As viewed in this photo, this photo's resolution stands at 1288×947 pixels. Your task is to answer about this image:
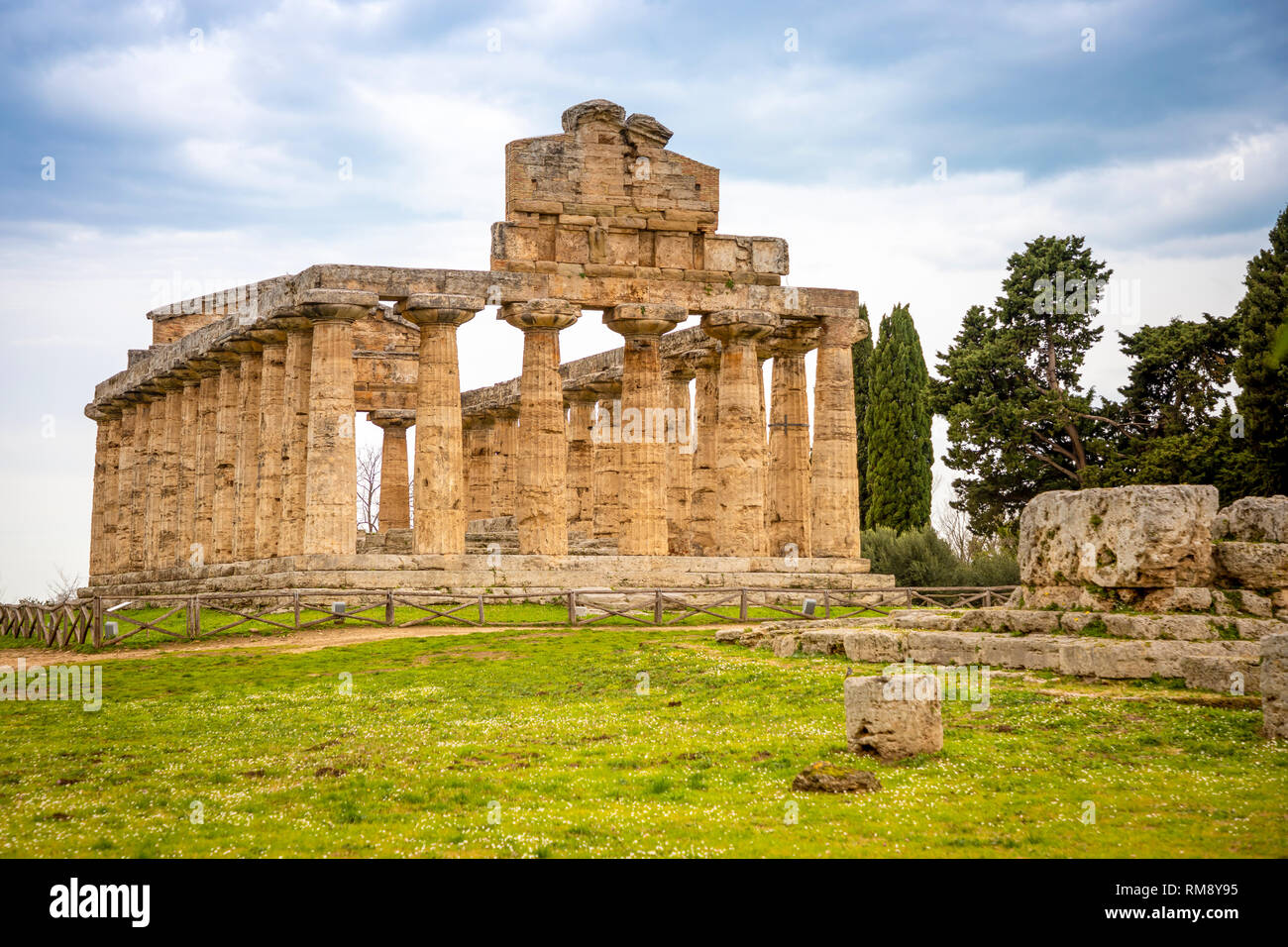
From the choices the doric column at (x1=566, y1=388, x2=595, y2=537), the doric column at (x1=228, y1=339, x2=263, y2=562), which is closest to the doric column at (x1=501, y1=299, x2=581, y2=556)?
the doric column at (x1=228, y1=339, x2=263, y2=562)

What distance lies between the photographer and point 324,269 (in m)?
36.9

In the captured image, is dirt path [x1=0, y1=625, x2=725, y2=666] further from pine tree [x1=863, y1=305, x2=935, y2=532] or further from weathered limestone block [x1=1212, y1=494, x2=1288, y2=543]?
pine tree [x1=863, y1=305, x2=935, y2=532]

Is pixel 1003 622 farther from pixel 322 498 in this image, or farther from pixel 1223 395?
pixel 1223 395

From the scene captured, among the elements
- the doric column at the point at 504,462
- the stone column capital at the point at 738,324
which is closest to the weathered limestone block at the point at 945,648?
the stone column capital at the point at 738,324

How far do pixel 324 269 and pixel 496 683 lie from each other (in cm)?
1967

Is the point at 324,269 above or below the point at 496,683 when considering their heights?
above

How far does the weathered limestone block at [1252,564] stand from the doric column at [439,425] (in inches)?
893

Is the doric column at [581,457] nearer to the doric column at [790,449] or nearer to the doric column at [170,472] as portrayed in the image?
the doric column at [790,449]

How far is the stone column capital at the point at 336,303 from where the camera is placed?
120ft

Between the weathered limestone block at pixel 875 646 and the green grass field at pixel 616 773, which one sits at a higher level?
the weathered limestone block at pixel 875 646

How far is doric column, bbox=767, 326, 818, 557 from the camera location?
137ft
